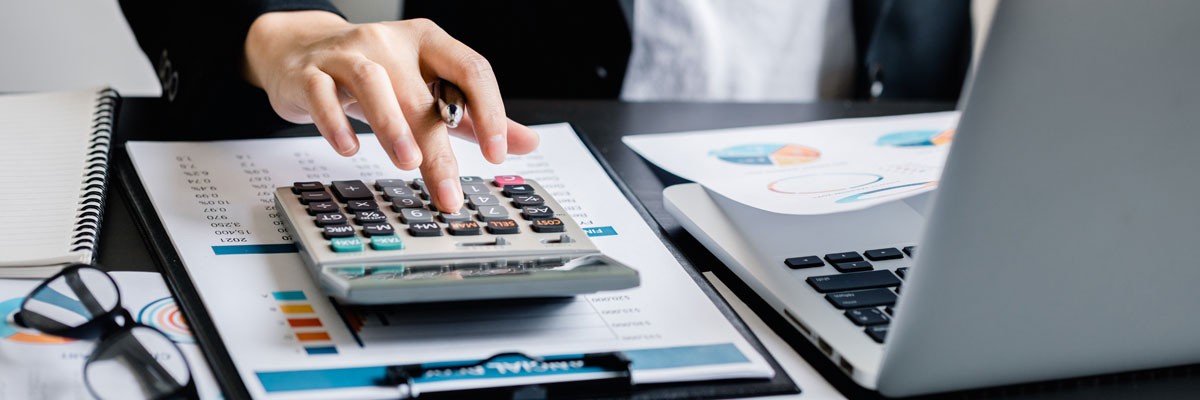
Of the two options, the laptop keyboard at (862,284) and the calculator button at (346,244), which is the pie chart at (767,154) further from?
the calculator button at (346,244)

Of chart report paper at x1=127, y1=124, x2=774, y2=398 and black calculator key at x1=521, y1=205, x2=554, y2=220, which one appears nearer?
chart report paper at x1=127, y1=124, x2=774, y2=398

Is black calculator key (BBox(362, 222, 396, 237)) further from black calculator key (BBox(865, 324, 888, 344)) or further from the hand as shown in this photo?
black calculator key (BBox(865, 324, 888, 344))

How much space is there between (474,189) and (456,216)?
2.0 inches

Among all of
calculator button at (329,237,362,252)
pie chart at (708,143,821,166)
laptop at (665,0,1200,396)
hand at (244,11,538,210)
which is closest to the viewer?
laptop at (665,0,1200,396)

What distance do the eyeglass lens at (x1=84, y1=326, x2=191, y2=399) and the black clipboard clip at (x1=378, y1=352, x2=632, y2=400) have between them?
0.23 feet

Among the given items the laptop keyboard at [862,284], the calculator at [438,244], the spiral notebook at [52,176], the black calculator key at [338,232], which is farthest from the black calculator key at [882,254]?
the spiral notebook at [52,176]

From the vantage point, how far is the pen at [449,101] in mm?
564

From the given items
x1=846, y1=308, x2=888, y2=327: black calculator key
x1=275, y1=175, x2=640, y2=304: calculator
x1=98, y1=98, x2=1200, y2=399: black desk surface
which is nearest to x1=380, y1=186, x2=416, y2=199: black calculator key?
x1=275, y1=175, x2=640, y2=304: calculator

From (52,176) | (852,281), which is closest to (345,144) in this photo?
(52,176)

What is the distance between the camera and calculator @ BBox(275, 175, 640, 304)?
396 millimetres

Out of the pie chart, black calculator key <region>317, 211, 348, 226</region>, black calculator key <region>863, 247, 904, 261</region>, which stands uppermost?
black calculator key <region>863, 247, 904, 261</region>

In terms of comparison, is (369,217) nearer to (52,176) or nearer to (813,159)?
(52,176)

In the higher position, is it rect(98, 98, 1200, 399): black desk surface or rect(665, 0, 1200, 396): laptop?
rect(665, 0, 1200, 396): laptop

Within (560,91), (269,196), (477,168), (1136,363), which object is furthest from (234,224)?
(560,91)
